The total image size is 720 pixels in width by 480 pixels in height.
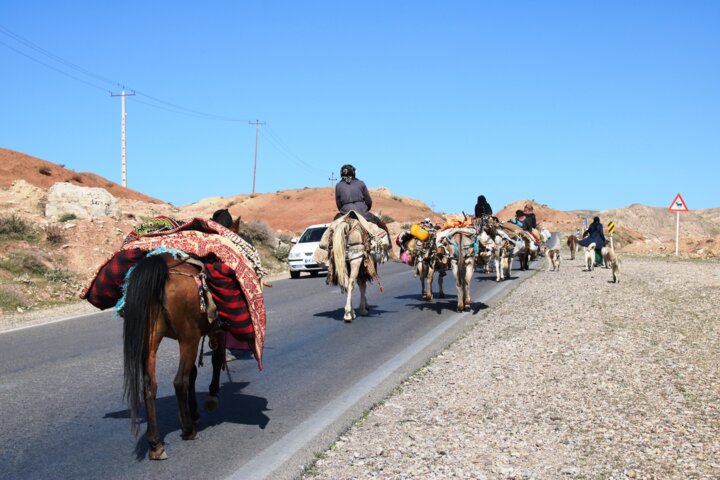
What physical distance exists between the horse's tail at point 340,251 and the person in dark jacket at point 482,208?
4505mm

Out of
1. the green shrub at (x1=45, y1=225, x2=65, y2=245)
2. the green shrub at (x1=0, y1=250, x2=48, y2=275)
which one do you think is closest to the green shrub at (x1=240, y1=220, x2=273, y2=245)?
the green shrub at (x1=45, y1=225, x2=65, y2=245)

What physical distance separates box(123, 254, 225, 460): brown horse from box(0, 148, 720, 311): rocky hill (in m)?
14.5

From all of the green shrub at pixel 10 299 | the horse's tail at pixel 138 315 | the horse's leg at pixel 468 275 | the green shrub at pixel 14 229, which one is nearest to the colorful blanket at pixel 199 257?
the horse's tail at pixel 138 315

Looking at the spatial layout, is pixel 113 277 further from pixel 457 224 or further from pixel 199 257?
pixel 457 224

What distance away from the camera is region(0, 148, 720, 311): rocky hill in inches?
923

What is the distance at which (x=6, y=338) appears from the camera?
42.6ft

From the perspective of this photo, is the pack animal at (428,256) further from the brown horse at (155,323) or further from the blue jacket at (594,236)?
the blue jacket at (594,236)

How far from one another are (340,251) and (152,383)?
8.34m

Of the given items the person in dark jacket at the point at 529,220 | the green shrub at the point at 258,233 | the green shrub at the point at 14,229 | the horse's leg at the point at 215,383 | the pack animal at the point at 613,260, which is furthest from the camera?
the green shrub at the point at 258,233

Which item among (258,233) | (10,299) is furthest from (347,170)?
(258,233)

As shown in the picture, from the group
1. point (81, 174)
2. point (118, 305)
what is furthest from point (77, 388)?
point (81, 174)

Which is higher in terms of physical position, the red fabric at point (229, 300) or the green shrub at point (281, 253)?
the red fabric at point (229, 300)

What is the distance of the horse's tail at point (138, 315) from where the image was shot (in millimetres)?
5672

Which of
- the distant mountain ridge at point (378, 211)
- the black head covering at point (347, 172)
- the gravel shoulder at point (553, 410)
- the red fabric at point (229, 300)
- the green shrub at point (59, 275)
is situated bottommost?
the gravel shoulder at point (553, 410)
